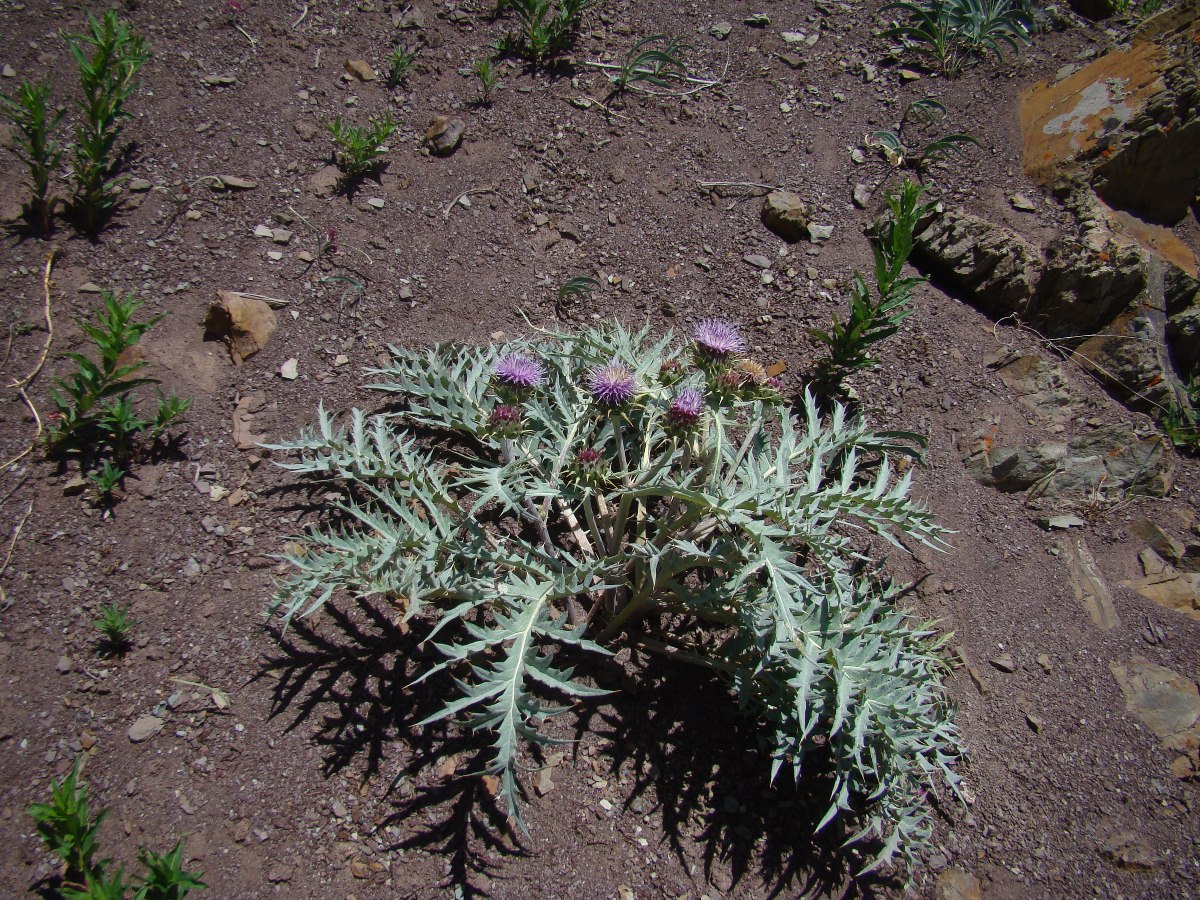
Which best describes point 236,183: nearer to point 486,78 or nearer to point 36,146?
point 36,146

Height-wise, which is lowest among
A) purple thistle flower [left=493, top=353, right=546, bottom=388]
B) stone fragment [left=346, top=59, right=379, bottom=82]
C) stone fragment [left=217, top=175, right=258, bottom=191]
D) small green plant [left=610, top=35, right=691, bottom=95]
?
stone fragment [left=217, top=175, right=258, bottom=191]

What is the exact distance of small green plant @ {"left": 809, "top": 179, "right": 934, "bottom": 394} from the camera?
11.0 feet

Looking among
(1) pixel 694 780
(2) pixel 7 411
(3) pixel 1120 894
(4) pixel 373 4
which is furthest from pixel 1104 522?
(4) pixel 373 4

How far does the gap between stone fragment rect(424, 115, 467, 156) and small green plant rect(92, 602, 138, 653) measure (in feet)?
9.79

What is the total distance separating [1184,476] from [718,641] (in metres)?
2.78

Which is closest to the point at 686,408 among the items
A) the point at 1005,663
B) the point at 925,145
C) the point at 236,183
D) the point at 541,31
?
the point at 1005,663

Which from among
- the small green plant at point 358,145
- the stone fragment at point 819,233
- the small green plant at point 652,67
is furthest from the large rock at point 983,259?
the small green plant at point 358,145

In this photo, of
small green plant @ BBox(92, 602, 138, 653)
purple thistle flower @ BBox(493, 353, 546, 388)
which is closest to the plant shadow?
purple thistle flower @ BBox(493, 353, 546, 388)

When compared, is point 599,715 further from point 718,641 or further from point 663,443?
point 663,443

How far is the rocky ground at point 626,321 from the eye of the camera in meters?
2.55

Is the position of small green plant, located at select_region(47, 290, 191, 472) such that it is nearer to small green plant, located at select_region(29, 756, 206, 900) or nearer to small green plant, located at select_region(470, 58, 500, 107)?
small green plant, located at select_region(29, 756, 206, 900)

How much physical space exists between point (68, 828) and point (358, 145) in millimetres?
3348

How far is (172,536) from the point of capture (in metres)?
2.98

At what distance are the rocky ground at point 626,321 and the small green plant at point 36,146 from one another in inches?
5.5
